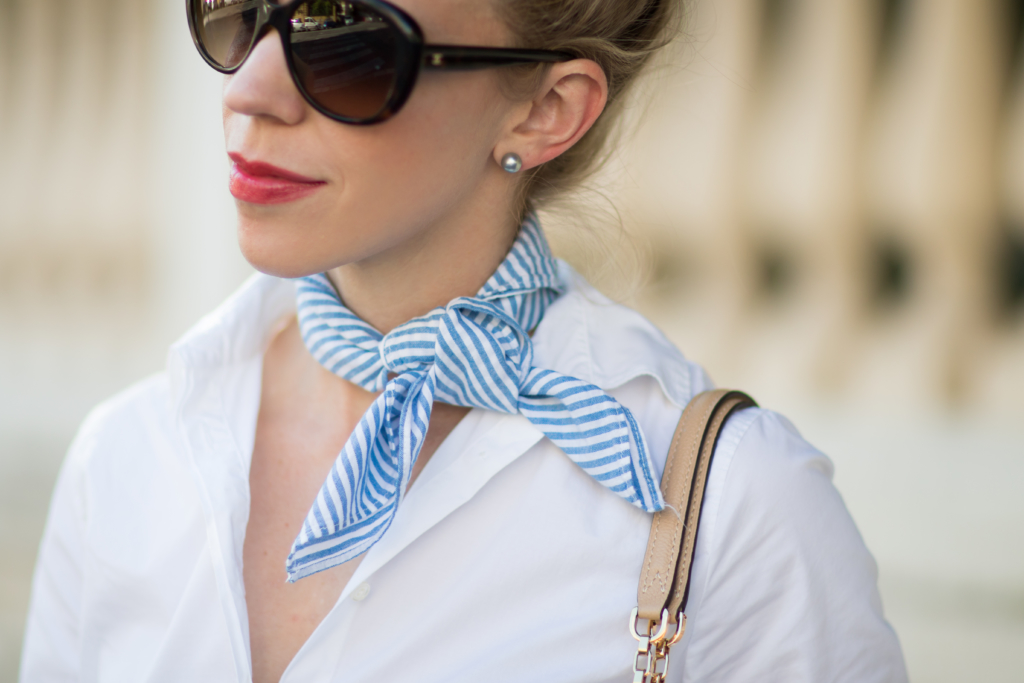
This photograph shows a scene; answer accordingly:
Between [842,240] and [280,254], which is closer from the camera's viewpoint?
[280,254]

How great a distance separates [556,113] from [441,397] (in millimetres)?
441

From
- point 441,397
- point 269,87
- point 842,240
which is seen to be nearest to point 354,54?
point 269,87

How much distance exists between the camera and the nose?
1000 mm

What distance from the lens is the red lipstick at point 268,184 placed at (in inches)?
40.6

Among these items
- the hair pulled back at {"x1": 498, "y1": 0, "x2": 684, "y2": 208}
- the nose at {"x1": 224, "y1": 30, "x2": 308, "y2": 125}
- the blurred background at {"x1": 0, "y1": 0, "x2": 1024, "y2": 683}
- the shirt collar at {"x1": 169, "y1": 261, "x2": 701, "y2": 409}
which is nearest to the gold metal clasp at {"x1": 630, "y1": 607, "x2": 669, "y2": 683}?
the shirt collar at {"x1": 169, "y1": 261, "x2": 701, "y2": 409}

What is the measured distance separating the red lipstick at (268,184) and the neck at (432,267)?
173 mm

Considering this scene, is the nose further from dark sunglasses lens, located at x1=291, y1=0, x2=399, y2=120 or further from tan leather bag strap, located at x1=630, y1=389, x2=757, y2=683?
tan leather bag strap, located at x1=630, y1=389, x2=757, y2=683

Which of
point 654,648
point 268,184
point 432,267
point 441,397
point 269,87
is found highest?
point 269,87

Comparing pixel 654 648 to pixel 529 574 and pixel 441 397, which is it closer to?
pixel 529 574

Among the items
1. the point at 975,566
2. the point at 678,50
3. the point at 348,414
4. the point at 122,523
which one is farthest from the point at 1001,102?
the point at 122,523

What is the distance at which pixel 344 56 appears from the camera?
97 cm

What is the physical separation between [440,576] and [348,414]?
→ 1.09 ft

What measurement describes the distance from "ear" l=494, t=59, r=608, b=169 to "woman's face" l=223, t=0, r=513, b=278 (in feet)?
0.23

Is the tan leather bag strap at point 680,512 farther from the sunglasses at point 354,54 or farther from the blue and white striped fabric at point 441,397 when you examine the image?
the sunglasses at point 354,54
